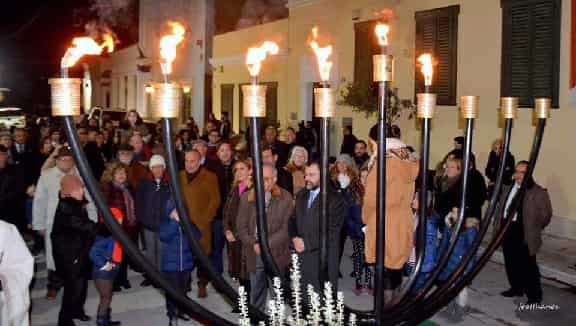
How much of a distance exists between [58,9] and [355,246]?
40.3 meters

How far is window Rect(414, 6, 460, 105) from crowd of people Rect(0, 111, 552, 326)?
13.0 feet

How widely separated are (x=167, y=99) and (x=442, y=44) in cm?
1274

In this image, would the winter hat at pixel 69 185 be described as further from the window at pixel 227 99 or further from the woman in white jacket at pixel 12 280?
the window at pixel 227 99

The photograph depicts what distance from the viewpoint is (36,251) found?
1058cm

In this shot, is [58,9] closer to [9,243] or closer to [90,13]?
[90,13]

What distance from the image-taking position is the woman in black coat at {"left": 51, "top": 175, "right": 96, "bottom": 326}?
650cm

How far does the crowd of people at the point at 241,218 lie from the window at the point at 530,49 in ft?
6.72

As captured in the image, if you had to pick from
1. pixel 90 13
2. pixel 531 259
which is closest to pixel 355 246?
pixel 531 259

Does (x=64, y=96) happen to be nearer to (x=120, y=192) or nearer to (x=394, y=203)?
(x=394, y=203)

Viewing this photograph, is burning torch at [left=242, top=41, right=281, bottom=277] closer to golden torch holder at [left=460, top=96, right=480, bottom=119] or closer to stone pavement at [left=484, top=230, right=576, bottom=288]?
golden torch holder at [left=460, top=96, right=480, bottom=119]

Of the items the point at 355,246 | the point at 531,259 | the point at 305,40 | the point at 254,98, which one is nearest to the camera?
the point at 254,98

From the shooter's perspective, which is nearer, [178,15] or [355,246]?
[355,246]

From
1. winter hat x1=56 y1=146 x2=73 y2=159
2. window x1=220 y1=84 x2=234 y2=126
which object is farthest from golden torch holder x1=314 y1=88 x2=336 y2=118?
window x1=220 y1=84 x2=234 y2=126

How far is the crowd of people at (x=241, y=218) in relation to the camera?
20.5 feet
